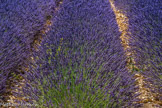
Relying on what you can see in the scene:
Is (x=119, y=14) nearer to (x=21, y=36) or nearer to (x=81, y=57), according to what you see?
(x=21, y=36)

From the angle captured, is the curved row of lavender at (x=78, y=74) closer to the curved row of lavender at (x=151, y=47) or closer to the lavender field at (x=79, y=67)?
the lavender field at (x=79, y=67)

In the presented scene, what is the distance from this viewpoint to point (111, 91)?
58.3 inches

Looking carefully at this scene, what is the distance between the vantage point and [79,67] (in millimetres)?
1812

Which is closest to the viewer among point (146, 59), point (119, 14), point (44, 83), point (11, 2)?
point (44, 83)

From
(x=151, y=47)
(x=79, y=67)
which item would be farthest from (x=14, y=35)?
(x=151, y=47)

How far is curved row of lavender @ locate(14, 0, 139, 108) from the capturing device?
4.81 ft

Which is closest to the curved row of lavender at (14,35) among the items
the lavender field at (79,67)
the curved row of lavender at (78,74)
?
the lavender field at (79,67)

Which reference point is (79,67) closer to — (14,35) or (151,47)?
(151,47)

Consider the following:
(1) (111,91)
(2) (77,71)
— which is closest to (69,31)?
(2) (77,71)

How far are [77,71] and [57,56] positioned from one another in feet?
1.13

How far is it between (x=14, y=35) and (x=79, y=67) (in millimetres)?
1167


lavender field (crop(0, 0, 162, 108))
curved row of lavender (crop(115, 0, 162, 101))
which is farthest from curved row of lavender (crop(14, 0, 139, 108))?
curved row of lavender (crop(115, 0, 162, 101))

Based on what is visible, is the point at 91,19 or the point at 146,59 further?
the point at 91,19

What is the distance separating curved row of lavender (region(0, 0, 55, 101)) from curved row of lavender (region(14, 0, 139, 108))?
307 millimetres
